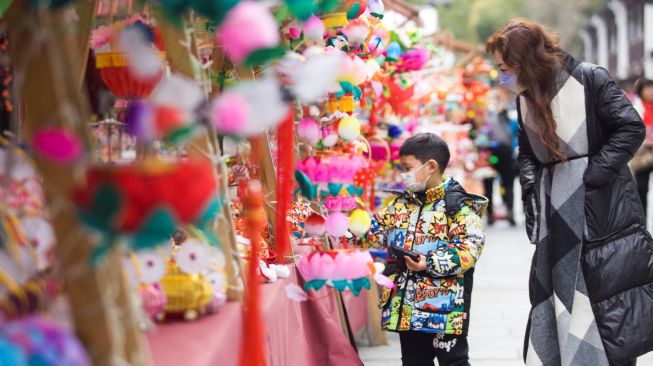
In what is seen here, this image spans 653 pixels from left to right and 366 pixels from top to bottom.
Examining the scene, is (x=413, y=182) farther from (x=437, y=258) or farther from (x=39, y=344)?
(x=39, y=344)

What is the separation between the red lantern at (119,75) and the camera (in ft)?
10.7

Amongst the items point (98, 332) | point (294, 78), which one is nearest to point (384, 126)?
point (294, 78)

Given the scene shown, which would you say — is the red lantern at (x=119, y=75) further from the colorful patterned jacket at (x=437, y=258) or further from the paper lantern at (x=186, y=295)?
the colorful patterned jacket at (x=437, y=258)

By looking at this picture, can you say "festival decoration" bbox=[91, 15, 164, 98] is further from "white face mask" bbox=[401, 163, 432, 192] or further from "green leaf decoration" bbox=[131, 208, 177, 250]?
"white face mask" bbox=[401, 163, 432, 192]

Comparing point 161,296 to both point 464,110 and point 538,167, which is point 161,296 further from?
point 464,110

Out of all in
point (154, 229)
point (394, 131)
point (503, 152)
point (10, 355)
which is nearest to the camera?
point (10, 355)

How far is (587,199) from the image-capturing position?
3824 millimetres

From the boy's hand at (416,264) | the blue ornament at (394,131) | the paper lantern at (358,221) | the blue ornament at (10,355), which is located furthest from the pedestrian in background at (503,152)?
the blue ornament at (10,355)

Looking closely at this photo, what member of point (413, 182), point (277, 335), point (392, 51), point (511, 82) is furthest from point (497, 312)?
point (277, 335)

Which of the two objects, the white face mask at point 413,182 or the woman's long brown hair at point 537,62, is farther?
the white face mask at point 413,182

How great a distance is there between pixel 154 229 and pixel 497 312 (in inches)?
226

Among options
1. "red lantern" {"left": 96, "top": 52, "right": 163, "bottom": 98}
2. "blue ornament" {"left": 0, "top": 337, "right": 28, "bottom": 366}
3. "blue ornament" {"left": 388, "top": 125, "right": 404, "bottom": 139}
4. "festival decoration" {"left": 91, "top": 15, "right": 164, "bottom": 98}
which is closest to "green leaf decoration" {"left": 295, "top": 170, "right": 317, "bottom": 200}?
"festival decoration" {"left": 91, "top": 15, "right": 164, "bottom": 98}

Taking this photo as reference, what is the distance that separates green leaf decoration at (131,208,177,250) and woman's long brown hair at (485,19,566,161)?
7.94ft

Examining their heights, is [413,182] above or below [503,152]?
above
